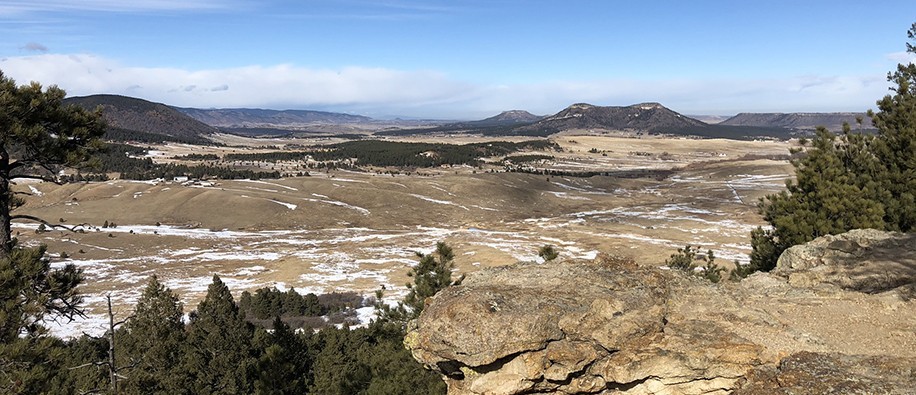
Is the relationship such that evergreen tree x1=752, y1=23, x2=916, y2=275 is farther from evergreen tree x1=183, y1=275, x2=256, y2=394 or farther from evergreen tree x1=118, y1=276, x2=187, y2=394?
evergreen tree x1=118, y1=276, x2=187, y2=394

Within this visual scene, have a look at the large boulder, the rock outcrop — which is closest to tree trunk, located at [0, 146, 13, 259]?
the rock outcrop

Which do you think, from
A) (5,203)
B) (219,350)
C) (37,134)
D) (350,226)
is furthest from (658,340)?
(350,226)

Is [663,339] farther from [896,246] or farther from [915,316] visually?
[896,246]

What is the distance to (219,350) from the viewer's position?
2292 centimetres

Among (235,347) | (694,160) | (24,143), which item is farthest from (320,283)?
(694,160)

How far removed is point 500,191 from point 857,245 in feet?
265

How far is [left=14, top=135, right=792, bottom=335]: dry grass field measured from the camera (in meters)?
48.8

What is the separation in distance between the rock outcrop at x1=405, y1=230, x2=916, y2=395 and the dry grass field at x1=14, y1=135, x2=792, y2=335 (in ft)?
107

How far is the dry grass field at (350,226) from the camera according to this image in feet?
160

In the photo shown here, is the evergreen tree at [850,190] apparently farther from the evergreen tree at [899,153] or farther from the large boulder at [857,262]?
the large boulder at [857,262]

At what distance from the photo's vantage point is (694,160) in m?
190

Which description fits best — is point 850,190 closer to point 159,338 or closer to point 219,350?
point 219,350

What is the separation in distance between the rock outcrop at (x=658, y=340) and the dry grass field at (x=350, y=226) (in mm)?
32610

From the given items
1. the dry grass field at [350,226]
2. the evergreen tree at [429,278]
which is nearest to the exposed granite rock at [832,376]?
the evergreen tree at [429,278]
